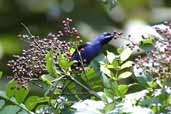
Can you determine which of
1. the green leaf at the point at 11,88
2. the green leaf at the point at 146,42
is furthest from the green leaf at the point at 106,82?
the green leaf at the point at 11,88

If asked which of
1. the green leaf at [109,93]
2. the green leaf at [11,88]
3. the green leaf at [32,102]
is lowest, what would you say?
the green leaf at [109,93]

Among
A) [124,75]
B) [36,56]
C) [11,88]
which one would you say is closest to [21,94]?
[11,88]

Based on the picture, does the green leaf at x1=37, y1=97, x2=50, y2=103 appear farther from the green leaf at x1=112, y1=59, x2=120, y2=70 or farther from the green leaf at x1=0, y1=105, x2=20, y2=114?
the green leaf at x1=112, y1=59, x2=120, y2=70

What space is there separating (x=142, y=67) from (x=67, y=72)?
18cm

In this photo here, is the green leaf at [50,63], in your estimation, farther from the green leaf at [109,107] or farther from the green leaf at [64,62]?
the green leaf at [109,107]

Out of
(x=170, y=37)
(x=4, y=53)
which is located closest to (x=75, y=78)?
(x=170, y=37)

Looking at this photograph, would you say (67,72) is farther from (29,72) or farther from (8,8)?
(8,8)

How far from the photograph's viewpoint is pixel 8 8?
505 cm

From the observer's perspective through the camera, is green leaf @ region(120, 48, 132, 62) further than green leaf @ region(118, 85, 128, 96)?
Yes

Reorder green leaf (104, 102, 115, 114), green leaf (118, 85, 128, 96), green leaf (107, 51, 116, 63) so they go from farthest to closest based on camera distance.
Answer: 1. green leaf (107, 51, 116, 63)
2. green leaf (118, 85, 128, 96)
3. green leaf (104, 102, 115, 114)

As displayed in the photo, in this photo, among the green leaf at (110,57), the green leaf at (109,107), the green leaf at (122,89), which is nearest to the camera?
the green leaf at (109,107)

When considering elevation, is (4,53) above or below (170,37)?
above

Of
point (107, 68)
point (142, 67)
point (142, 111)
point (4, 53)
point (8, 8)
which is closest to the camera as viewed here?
point (142, 111)

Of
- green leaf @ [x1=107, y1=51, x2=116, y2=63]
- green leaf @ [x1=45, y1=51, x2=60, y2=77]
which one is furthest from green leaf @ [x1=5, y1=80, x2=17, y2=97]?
green leaf @ [x1=107, y1=51, x2=116, y2=63]
